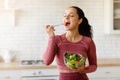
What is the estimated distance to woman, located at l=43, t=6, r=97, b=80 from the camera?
1.74m

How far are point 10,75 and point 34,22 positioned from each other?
910 millimetres

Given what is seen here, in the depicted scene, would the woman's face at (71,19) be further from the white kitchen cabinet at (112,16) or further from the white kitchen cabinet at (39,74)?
the white kitchen cabinet at (112,16)

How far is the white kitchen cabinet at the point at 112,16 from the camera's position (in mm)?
3633

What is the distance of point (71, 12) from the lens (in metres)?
1.79

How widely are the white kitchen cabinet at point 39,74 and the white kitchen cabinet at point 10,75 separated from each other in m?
0.06

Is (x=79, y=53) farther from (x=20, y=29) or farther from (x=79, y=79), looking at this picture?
(x=20, y=29)

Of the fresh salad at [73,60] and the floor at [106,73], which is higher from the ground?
the fresh salad at [73,60]

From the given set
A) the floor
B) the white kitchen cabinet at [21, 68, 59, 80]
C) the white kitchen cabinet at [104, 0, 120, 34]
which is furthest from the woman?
the white kitchen cabinet at [104, 0, 120, 34]

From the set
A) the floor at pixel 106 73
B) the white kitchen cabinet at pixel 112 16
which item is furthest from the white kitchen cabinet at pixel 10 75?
the white kitchen cabinet at pixel 112 16

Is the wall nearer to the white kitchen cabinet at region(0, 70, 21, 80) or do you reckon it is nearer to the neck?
the white kitchen cabinet at region(0, 70, 21, 80)

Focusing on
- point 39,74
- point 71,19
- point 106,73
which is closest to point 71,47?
point 71,19

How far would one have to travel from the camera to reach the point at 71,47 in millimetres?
1762

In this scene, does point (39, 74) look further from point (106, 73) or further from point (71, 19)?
point (71, 19)

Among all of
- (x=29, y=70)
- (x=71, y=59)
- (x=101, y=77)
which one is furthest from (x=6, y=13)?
(x=71, y=59)
